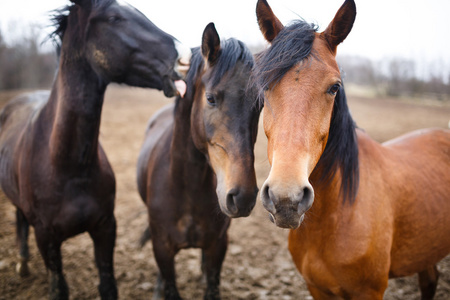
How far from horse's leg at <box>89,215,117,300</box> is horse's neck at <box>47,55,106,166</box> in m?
0.67

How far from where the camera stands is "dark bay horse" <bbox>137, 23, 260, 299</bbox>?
1934 mm

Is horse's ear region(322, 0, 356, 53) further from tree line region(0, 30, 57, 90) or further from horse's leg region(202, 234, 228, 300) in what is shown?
tree line region(0, 30, 57, 90)

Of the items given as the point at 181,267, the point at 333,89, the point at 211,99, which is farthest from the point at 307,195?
the point at 181,267

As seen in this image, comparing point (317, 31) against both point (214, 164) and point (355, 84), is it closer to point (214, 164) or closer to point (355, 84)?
point (214, 164)

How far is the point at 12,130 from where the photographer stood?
3.53 m

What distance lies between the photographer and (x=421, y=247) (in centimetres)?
238

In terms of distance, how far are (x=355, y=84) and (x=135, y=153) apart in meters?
39.1

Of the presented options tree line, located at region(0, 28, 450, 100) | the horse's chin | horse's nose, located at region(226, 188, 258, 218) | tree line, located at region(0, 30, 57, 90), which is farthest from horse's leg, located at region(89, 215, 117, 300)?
tree line, located at region(0, 30, 57, 90)

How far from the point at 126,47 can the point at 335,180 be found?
1757 millimetres

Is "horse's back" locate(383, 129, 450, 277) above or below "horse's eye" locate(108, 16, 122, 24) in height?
below

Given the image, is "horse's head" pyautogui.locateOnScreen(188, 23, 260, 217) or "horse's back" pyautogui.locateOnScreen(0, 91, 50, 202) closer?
"horse's head" pyautogui.locateOnScreen(188, 23, 260, 217)

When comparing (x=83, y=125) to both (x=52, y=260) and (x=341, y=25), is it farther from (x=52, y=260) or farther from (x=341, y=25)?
(x=341, y=25)

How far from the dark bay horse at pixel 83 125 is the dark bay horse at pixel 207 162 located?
0.29m

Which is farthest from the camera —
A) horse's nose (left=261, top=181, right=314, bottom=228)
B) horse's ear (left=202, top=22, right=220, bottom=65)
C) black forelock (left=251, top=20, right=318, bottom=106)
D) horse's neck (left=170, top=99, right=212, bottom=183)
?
horse's neck (left=170, top=99, right=212, bottom=183)
